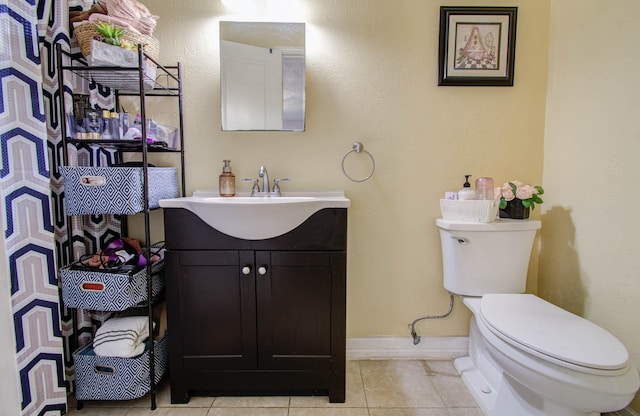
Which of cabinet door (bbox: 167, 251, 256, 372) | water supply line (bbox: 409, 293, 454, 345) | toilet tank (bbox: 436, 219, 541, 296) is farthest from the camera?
water supply line (bbox: 409, 293, 454, 345)

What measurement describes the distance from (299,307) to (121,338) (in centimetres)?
73

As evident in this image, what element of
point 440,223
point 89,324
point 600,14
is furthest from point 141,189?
point 600,14

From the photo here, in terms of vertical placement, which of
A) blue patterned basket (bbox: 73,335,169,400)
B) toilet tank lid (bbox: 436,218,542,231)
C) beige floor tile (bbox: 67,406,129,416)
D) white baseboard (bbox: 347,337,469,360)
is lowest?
beige floor tile (bbox: 67,406,129,416)

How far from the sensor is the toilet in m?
0.83

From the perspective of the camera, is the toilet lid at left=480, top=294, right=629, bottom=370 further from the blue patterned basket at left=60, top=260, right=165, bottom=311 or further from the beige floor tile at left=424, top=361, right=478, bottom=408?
the blue patterned basket at left=60, top=260, right=165, bottom=311

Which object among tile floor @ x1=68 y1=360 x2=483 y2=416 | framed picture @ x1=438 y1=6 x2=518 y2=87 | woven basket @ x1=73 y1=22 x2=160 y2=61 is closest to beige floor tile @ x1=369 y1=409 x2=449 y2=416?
tile floor @ x1=68 y1=360 x2=483 y2=416

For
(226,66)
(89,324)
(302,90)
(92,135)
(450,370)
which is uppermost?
(226,66)

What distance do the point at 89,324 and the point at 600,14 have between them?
2.55 m

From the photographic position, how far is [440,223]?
4.66 feet

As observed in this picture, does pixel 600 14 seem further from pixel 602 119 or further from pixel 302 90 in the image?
pixel 302 90

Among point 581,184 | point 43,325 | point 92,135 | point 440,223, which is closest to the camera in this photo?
point 43,325

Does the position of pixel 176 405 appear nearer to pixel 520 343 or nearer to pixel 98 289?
pixel 98 289

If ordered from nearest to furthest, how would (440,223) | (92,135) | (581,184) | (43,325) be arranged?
(43,325) → (92,135) → (581,184) → (440,223)

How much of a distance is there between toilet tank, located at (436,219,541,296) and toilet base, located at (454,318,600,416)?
0.95ft
